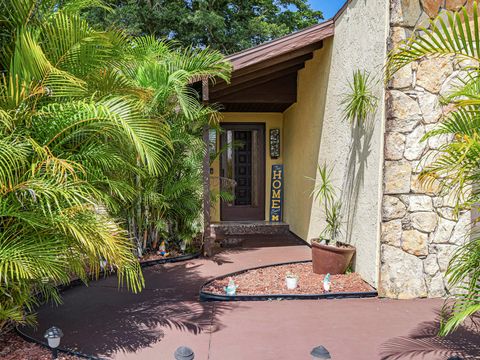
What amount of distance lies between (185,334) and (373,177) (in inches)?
102

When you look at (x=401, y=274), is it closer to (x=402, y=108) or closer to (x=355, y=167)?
(x=355, y=167)

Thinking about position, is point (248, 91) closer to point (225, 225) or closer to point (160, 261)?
point (225, 225)

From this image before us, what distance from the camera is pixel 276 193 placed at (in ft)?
28.3

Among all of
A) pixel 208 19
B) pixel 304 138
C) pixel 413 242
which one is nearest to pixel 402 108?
pixel 413 242

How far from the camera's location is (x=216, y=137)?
854 centimetres

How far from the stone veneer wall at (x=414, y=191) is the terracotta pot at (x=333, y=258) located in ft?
2.07

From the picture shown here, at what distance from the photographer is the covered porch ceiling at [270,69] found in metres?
5.46

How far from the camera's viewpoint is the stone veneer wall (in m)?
3.93

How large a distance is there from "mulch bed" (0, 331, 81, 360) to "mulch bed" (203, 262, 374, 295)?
176 cm

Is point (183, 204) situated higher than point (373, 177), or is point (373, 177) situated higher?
point (373, 177)

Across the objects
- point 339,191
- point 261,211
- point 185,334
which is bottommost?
point 185,334

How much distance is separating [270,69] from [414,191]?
310 centimetres

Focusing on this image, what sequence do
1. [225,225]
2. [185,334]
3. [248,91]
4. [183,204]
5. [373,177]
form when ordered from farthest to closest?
[225,225] → [248,91] → [183,204] → [373,177] → [185,334]

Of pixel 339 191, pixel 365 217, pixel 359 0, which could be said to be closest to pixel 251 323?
pixel 365 217
